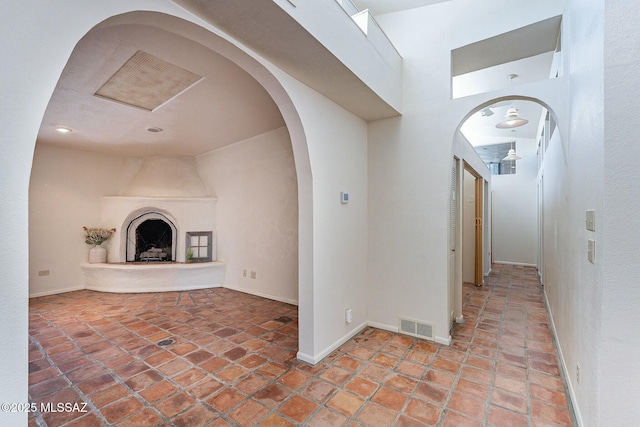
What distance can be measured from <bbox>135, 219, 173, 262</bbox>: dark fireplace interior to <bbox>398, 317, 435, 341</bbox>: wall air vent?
4.30 metres

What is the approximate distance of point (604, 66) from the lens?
1316mm

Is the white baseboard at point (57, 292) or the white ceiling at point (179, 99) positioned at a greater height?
the white ceiling at point (179, 99)

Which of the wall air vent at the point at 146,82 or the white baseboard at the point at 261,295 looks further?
the white baseboard at the point at 261,295

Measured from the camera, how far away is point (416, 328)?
2.91m

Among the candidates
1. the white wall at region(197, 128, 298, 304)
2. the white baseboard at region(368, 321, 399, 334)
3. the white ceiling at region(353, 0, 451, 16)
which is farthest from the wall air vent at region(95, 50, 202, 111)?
the white baseboard at region(368, 321, 399, 334)

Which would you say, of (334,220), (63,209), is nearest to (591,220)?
(334,220)

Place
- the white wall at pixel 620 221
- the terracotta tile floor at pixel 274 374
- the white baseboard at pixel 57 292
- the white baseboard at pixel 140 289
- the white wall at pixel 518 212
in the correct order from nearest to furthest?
the white wall at pixel 620 221
the terracotta tile floor at pixel 274 374
the white baseboard at pixel 57 292
the white baseboard at pixel 140 289
the white wall at pixel 518 212

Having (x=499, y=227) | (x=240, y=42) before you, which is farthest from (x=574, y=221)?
(x=499, y=227)

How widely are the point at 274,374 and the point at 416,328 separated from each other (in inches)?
60.1

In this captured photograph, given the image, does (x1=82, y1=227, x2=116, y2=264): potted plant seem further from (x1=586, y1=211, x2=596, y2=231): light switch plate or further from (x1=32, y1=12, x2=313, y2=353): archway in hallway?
(x1=586, y1=211, x2=596, y2=231): light switch plate

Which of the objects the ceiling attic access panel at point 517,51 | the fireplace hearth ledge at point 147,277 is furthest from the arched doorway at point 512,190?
the fireplace hearth ledge at point 147,277

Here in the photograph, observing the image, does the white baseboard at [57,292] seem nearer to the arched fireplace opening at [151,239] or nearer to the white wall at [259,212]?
the arched fireplace opening at [151,239]

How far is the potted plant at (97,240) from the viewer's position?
483cm

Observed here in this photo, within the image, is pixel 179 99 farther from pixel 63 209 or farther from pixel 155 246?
pixel 63 209
